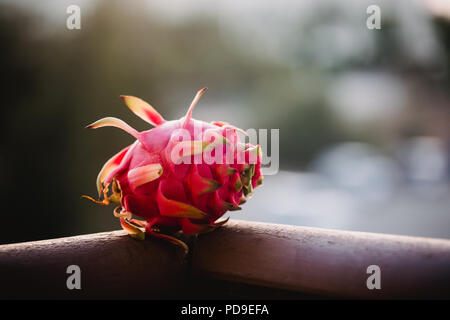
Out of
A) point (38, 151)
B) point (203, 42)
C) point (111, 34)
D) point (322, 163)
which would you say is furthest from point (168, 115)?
point (322, 163)

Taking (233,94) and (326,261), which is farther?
(233,94)

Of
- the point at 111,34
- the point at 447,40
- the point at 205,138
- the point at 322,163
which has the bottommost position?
the point at 322,163

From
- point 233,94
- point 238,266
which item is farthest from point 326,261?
point 233,94

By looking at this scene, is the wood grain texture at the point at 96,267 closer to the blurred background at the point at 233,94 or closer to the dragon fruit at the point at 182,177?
the dragon fruit at the point at 182,177

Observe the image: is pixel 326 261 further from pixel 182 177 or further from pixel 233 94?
pixel 233 94

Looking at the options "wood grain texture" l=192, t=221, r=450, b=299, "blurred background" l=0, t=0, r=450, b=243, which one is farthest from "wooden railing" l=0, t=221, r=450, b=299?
"blurred background" l=0, t=0, r=450, b=243
